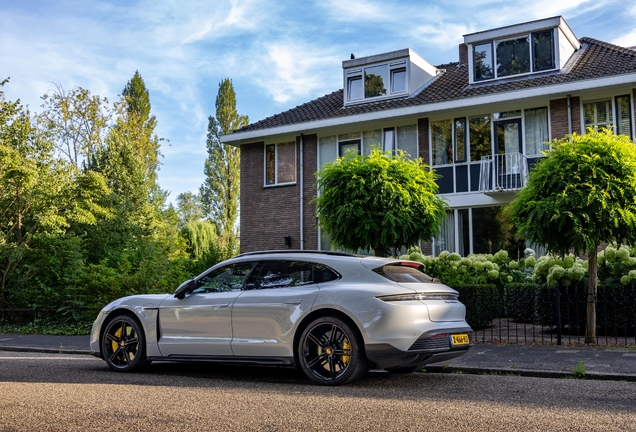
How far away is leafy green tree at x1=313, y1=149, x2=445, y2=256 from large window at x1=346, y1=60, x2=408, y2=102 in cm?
921

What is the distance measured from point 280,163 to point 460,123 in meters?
6.72

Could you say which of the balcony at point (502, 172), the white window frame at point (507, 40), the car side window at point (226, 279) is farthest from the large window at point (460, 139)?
the car side window at point (226, 279)

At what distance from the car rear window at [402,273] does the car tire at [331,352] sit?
746 millimetres

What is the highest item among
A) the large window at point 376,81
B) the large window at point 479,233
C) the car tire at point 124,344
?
the large window at point 376,81

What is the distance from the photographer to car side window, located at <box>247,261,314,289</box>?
7723mm

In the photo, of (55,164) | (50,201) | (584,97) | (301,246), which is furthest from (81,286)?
(584,97)

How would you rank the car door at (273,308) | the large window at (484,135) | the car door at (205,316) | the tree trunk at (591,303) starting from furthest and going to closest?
the large window at (484,135) → the tree trunk at (591,303) → the car door at (205,316) → the car door at (273,308)

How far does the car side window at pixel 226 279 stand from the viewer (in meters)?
8.11

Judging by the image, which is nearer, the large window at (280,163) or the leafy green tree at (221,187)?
the large window at (280,163)

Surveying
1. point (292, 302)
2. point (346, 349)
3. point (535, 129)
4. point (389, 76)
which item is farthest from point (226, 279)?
point (389, 76)

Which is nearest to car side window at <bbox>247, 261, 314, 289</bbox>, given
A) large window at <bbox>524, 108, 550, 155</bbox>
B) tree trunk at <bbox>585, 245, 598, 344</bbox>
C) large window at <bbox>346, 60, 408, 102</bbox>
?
tree trunk at <bbox>585, 245, 598, 344</bbox>

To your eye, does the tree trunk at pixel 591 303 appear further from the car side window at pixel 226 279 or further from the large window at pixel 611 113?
the large window at pixel 611 113

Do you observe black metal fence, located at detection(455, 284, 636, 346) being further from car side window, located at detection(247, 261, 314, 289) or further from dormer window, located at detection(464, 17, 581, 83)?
dormer window, located at detection(464, 17, 581, 83)

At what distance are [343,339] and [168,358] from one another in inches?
96.7
